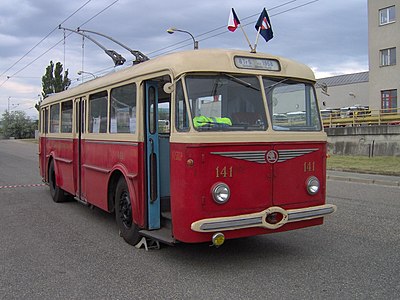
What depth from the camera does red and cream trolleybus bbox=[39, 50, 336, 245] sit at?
4910mm

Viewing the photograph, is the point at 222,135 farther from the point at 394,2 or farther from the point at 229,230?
the point at 394,2

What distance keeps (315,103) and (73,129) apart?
190 inches

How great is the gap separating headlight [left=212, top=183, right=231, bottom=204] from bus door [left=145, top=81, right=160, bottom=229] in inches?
45.6

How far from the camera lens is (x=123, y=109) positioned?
6.36 m

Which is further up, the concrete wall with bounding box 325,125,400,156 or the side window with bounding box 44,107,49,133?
the side window with bounding box 44,107,49,133

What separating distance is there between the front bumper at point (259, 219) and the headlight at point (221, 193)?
20 cm

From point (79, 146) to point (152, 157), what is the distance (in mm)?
3014

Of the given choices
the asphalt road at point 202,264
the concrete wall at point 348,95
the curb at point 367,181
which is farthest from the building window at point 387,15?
the asphalt road at point 202,264

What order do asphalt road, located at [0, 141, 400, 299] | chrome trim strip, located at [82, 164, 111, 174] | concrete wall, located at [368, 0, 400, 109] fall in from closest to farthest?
asphalt road, located at [0, 141, 400, 299], chrome trim strip, located at [82, 164, 111, 174], concrete wall, located at [368, 0, 400, 109]

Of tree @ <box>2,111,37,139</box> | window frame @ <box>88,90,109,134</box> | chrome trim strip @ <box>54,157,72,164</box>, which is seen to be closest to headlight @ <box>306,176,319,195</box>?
window frame @ <box>88,90,109,134</box>

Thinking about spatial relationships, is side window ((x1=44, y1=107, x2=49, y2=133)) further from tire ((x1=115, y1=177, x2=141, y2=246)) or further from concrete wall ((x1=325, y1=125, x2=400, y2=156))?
concrete wall ((x1=325, y1=125, x2=400, y2=156))

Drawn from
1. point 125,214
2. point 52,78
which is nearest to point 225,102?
point 125,214

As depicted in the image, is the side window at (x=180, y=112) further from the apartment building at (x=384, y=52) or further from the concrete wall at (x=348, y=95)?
the concrete wall at (x=348, y=95)

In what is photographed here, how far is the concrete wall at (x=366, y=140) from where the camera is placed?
74.5 feet
